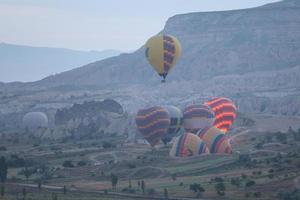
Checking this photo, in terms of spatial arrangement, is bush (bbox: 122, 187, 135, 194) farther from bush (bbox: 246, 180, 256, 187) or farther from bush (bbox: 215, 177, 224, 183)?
bush (bbox: 246, 180, 256, 187)

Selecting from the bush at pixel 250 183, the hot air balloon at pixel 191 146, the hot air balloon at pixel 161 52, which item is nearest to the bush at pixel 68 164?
the hot air balloon at pixel 191 146

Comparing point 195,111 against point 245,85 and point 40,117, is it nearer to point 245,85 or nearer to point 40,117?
point 40,117

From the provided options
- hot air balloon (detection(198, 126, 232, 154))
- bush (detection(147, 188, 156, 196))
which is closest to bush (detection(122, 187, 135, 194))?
bush (detection(147, 188, 156, 196))

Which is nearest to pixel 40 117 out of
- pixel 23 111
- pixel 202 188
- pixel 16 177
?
pixel 23 111

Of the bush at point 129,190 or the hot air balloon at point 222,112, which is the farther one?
the hot air balloon at point 222,112

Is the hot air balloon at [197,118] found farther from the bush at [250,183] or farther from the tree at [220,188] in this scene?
the bush at [250,183]

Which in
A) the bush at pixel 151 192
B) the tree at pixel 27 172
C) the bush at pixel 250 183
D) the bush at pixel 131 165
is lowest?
the bush at pixel 151 192
